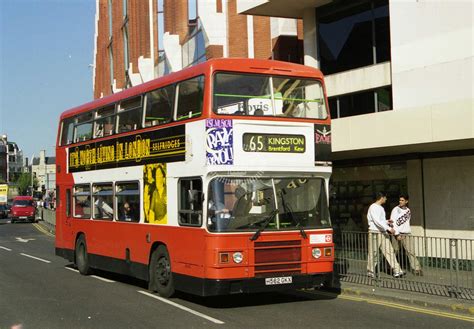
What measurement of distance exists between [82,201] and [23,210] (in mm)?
34074

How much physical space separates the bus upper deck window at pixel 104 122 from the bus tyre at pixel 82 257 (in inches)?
114

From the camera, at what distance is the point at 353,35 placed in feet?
55.9

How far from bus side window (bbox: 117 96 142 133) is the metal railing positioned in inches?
198

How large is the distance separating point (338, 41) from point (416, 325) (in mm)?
11290

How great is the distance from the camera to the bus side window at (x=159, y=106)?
10.5m

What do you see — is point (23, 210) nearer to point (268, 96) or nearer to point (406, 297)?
point (268, 96)

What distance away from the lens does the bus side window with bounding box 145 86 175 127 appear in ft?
34.4

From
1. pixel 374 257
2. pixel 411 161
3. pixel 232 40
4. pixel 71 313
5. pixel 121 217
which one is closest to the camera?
pixel 71 313

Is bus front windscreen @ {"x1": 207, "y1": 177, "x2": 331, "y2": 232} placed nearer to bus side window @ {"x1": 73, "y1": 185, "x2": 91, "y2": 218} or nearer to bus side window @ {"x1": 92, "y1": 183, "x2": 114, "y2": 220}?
bus side window @ {"x1": 92, "y1": 183, "x2": 114, "y2": 220}

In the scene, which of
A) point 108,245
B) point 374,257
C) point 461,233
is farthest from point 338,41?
point 108,245

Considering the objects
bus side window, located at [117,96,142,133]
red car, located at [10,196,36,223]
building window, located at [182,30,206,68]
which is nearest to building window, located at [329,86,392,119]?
bus side window, located at [117,96,142,133]

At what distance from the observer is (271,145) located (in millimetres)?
9594

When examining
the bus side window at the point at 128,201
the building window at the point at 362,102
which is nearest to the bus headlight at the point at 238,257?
the bus side window at the point at 128,201

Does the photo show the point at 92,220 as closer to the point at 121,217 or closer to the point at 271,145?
the point at 121,217
